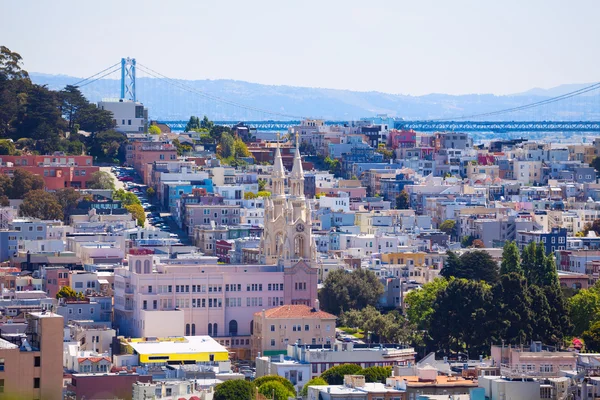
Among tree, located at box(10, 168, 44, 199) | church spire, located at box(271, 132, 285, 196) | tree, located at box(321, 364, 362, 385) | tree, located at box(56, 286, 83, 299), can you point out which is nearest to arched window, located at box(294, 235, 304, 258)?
church spire, located at box(271, 132, 285, 196)

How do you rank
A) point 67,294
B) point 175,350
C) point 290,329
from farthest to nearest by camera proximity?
point 67,294, point 290,329, point 175,350

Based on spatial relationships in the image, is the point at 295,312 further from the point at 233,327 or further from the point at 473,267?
the point at 473,267

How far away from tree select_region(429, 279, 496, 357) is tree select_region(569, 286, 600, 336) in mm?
4559

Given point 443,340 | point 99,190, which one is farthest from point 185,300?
point 99,190

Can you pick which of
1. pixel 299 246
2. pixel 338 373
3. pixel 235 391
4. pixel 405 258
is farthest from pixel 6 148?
pixel 235 391

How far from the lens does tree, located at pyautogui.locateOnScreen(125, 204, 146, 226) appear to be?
120562 mm

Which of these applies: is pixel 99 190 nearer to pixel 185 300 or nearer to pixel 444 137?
pixel 185 300

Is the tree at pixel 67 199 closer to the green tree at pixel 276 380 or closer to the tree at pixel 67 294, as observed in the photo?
the tree at pixel 67 294

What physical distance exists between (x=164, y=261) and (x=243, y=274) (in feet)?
24.9

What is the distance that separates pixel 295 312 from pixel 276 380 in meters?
16.1

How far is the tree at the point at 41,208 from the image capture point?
116m

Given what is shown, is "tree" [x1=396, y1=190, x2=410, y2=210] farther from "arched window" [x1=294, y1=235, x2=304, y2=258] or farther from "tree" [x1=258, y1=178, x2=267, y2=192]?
"arched window" [x1=294, y1=235, x2=304, y2=258]

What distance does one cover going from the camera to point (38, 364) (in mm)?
55812

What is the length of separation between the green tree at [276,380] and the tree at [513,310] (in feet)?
44.0
